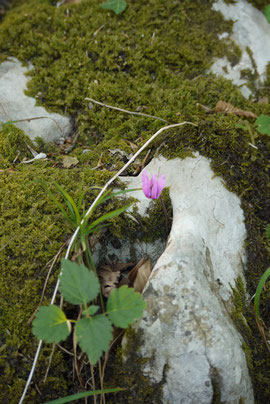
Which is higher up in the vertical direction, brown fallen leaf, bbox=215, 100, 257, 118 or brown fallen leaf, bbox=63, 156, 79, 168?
brown fallen leaf, bbox=215, 100, 257, 118

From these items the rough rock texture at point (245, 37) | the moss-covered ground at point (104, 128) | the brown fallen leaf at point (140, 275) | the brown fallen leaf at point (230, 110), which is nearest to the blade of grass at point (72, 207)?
the moss-covered ground at point (104, 128)

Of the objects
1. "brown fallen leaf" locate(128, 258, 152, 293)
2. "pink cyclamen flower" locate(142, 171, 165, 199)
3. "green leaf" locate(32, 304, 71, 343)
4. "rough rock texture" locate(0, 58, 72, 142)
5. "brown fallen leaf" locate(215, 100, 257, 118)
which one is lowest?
"brown fallen leaf" locate(128, 258, 152, 293)

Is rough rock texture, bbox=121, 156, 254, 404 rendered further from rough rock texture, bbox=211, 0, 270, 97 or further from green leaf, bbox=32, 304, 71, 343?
rough rock texture, bbox=211, 0, 270, 97

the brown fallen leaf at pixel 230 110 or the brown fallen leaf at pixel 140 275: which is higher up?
the brown fallen leaf at pixel 230 110

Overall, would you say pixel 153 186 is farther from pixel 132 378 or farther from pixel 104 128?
pixel 104 128

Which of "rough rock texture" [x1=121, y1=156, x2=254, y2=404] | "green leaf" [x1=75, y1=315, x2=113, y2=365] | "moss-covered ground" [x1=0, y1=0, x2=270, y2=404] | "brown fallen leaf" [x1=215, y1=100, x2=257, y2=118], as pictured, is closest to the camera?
"green leaf" [x1=75, y1=315, x2=113, y2=365]

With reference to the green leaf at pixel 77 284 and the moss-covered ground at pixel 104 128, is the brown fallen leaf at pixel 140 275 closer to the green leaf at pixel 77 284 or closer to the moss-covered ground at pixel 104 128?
the moss-covered ground at pixel 104 128

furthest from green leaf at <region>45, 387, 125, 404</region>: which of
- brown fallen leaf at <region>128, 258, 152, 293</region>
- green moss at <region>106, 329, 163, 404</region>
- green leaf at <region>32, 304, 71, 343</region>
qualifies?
brown fallen leaf at <region>128, 258, 152, 293</region>
